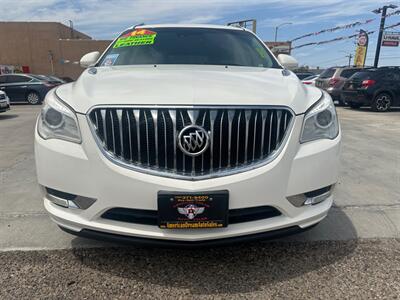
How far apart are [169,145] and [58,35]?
4246 centimetres

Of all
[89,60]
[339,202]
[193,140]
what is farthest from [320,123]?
[89,60]

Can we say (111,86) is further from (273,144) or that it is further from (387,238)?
(387,238)

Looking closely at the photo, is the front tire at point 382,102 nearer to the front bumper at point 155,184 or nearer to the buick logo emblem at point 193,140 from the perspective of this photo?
the front bumper at point 155,184

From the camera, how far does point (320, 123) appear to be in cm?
224

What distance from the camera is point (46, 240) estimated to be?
2832 millimetres

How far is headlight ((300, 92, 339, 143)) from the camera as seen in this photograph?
85.2 inches

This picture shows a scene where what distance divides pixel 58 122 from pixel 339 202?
9.42ft

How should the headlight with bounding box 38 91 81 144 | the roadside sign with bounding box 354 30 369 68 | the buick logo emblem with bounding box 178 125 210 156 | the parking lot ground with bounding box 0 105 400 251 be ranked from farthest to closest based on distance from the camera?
the roadside sign with bounding box 354 30 369 68 → the parking lot ground with bounding box 0 105 400 251 → the headlight with bounding box 38 91 81 144 → the buick logo emblem with bounding box 178 125 210 156

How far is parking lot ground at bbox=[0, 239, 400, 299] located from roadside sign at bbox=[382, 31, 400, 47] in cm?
2275

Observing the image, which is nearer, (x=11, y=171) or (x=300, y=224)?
(x=300, y=224)

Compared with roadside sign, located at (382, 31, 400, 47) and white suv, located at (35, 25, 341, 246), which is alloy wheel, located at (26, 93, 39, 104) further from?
roadside sign, located at (382, 31, 400, 47)

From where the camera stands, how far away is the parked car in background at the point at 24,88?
1580cm

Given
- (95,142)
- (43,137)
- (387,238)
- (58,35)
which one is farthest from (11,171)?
(58,35)

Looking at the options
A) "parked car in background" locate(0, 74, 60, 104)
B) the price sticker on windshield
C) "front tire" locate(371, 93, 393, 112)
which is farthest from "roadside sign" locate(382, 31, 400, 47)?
the price sticker on windshield
